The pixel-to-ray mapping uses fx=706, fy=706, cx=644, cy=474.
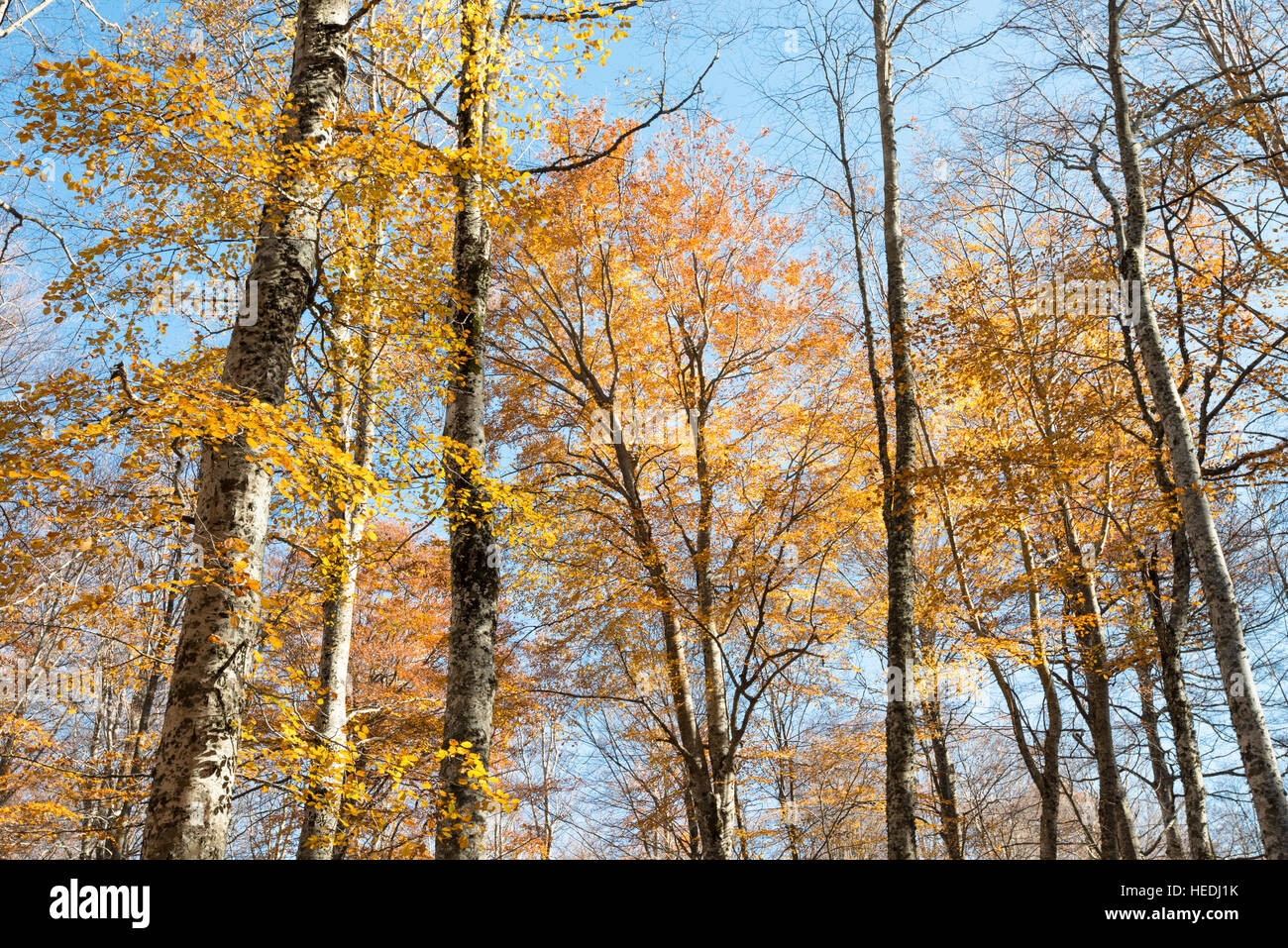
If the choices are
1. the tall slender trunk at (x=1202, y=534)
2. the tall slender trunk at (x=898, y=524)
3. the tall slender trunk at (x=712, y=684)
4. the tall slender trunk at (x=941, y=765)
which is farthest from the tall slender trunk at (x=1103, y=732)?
the tall slender trunk at (x=712, y=684)

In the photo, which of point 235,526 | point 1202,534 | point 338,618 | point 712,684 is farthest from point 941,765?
point 235,526

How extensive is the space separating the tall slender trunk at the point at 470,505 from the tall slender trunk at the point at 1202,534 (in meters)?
6.37

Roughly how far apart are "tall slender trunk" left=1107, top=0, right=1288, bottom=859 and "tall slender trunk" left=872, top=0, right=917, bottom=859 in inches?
96.1

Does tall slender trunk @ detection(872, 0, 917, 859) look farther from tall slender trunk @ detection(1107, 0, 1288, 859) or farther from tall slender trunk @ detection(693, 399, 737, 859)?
tall slender trunk @ detection(1107, 0, 1288, 859)

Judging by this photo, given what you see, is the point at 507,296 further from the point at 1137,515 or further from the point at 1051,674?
the point at 1137,515

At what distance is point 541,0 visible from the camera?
6.68 meters

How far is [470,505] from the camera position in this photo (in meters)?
5.26

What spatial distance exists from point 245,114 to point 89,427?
2162 mm

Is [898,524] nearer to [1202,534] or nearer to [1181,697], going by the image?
[1202,534]

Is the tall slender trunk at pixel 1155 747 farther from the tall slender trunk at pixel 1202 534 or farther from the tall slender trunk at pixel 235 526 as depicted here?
the tall slender trunk at pixel 235 526

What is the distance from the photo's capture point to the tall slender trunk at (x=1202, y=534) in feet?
19.9

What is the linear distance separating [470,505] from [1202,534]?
6850 millimetres

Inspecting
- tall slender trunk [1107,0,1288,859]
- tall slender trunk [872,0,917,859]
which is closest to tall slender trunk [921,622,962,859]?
tall slender trunk [872,0,917,859]

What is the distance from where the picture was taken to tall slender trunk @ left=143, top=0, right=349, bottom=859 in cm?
342
